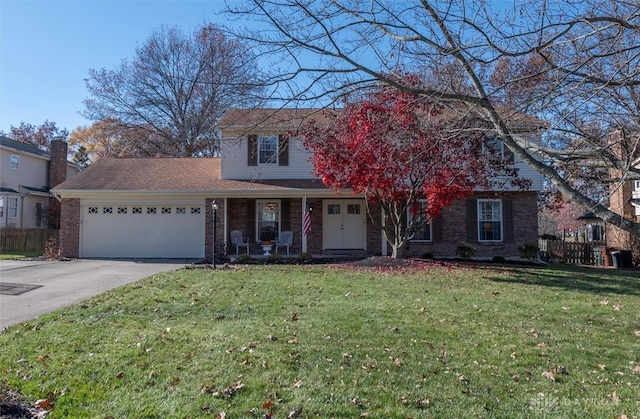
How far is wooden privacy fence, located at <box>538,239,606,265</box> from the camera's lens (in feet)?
59.2

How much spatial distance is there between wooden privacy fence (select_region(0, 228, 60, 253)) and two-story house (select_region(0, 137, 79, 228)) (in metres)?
2.19

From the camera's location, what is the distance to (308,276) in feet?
35.8

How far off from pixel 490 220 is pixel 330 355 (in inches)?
549

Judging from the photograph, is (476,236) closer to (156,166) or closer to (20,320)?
(156,166)

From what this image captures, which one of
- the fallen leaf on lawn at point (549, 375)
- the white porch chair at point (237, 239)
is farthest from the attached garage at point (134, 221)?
the fallen leaf on lawn at point (549, 375)

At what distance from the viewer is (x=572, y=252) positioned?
1839 centimetres

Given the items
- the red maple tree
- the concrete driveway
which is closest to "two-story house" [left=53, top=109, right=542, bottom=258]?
the concrete driveway

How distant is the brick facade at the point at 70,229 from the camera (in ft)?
53.4

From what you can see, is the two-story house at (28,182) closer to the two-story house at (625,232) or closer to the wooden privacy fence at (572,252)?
the wooden privacy fence at (572,252)

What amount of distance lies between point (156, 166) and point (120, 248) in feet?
13.9

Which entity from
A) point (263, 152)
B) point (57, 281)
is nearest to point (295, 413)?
point (57, 281)

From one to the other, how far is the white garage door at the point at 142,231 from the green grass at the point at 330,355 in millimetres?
7973

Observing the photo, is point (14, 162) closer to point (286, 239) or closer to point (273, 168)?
point (273, 168)

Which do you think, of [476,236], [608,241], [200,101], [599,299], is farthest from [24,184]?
[608,241]
